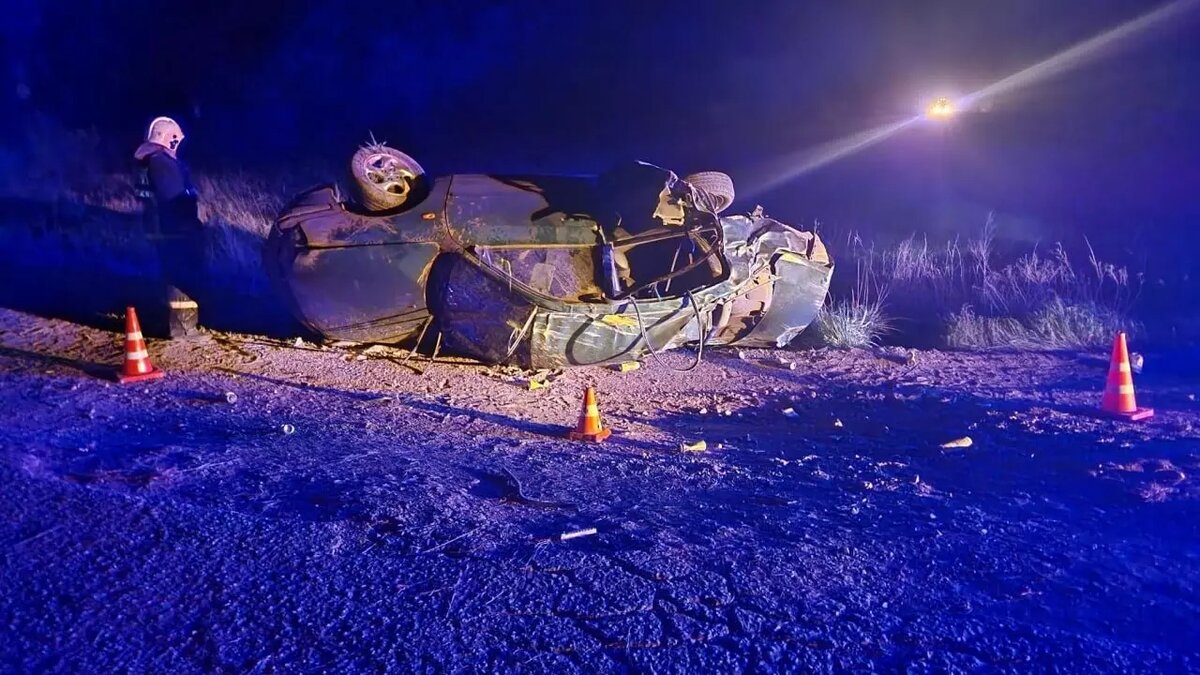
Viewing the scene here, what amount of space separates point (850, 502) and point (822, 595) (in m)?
1.13

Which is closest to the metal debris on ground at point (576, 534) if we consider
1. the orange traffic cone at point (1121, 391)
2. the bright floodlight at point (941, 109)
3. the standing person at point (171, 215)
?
the orange traffic cone at point (1121, 391)

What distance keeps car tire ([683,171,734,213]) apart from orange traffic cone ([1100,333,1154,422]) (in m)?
3.18

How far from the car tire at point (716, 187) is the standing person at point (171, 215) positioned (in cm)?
449

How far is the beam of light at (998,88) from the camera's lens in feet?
41.5

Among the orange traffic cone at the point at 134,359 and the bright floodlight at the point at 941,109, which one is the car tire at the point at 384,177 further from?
the bright floodlight at the point at 941,109

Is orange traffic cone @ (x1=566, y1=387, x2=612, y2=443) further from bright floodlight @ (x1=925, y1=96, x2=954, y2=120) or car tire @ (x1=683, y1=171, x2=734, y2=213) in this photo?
bright floodlight @ (x1=925, y1=96, x2=954, y2=120)

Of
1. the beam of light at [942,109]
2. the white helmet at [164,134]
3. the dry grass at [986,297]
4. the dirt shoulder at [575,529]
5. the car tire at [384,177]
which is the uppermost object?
the beam of light at [942,109]

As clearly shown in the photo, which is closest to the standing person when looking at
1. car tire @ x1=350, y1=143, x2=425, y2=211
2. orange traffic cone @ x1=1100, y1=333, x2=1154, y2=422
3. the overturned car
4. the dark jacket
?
the dark jacket

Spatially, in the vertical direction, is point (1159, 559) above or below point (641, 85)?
below

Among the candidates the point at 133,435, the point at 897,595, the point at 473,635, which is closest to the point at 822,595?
the point at 897,595

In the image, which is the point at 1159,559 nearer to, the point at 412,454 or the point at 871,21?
the point at 412,454

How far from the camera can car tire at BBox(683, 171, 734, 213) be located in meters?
7.39

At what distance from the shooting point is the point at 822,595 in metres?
3.06

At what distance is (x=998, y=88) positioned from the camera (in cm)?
1384
